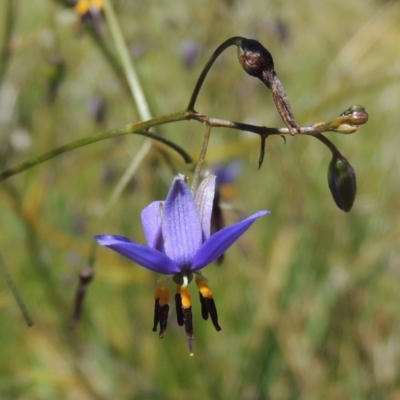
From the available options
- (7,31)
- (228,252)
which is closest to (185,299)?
(7,31)

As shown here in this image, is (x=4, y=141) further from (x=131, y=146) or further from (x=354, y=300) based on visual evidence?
(x=354, y=300)

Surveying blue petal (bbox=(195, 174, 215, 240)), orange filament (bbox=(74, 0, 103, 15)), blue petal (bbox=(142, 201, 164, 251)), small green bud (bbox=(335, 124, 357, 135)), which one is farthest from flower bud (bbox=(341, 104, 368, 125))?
orange filament (bbox=(74, 0, 103, 15))

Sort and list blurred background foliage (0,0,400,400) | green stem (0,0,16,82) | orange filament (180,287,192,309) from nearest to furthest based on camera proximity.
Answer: orange filament (180,287,192,309)
green stem (0,0,16,82)
blurred background foliage (0,0,400,400)

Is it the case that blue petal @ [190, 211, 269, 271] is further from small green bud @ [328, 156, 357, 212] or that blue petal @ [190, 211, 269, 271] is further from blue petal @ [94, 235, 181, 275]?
small green bud @ [328, 156, 357, 212]

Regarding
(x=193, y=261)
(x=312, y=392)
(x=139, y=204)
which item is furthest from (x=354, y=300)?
(x=193, y=261)

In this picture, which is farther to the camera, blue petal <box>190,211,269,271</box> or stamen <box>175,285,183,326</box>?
stamen <box>175,285,183,326</box>

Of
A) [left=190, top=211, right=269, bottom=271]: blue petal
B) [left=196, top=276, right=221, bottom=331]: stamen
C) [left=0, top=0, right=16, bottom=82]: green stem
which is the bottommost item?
[left=196, top=276, right=221, bottom=331]: stamen

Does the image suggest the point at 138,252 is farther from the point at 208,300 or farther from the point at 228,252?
the point at 228,252
